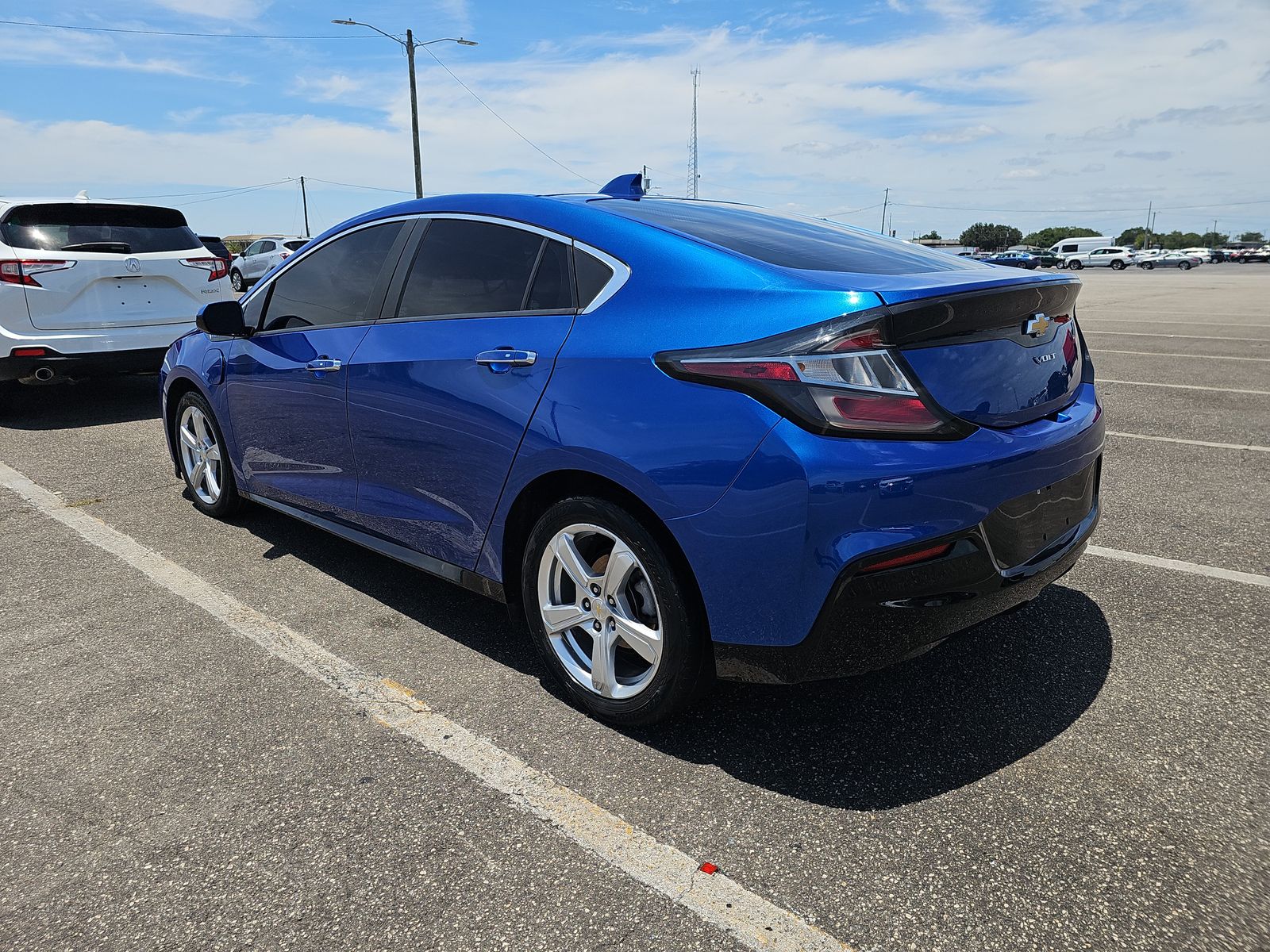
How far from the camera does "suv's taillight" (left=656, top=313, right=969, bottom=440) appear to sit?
2197mm

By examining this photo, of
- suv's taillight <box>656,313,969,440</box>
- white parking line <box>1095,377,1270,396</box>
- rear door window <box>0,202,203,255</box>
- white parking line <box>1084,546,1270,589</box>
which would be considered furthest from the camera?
white parking line <box>1095,377,1270,396</box>

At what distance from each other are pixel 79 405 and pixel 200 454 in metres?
4.62

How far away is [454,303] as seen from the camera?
10.4 ft

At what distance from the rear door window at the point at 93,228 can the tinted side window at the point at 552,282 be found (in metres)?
6.08

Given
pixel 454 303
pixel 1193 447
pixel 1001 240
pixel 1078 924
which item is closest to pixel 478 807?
pixel 1078 924

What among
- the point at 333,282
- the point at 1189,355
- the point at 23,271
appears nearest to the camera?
the point at 333,282

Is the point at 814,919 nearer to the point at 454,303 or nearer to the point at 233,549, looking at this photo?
the point at 454,303

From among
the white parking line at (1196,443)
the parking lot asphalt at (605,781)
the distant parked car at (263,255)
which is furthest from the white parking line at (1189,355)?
the distant parked car at (263,255)

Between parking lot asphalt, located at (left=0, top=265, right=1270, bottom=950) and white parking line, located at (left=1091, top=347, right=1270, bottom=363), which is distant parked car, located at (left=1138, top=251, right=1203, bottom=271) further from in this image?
parking lot asphalt, located at (left=0, top=265, right=1270, bottom=950)

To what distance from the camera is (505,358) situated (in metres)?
2.84

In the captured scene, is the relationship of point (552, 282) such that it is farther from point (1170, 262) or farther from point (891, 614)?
point (1170, 262)

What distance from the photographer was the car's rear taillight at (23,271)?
6953 millimetres

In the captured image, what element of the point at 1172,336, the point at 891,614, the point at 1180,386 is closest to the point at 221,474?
the point at 891,614

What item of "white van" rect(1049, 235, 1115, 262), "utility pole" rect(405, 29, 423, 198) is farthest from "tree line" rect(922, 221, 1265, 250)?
"utility pole" rect(405, 29, 423, 198)
